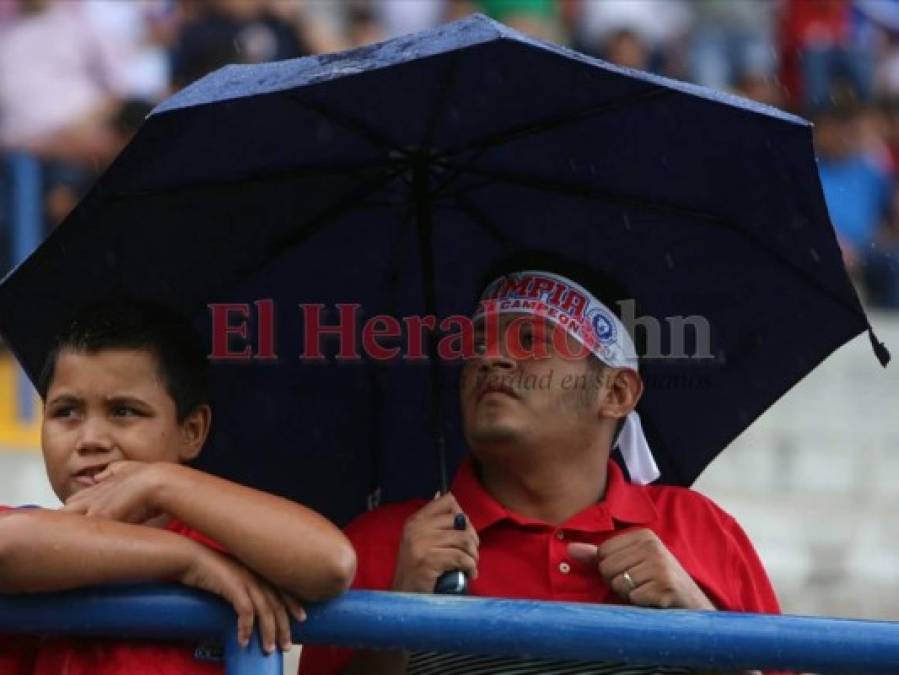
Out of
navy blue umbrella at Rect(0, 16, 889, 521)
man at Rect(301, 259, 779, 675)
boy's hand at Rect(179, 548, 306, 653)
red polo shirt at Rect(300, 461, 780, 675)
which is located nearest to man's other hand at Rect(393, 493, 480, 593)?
man at Rect(301, 259, 779, 675)

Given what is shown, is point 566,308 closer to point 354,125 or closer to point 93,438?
point 354,125

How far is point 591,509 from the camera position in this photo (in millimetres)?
3633

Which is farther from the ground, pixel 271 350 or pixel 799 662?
pixel 271 350

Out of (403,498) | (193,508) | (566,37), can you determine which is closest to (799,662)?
(193,508)

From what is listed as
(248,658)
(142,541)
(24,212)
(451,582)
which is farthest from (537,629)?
(24,212)

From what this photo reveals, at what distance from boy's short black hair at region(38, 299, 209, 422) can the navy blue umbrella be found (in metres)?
0.18

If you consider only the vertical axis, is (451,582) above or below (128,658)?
above

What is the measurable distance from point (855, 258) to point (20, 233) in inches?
160

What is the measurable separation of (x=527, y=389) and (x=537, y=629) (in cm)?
110

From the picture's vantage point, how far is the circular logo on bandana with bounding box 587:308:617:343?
373 cm

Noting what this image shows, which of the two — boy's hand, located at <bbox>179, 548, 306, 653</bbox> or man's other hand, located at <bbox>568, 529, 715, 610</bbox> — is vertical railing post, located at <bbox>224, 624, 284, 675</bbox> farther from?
man's other hand, located at <bbox>568, 529, 715, 610</bbox>

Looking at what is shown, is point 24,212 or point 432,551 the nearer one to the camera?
point 432,551

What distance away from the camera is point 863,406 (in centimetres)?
845

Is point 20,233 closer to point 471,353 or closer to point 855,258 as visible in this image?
point 855,258
